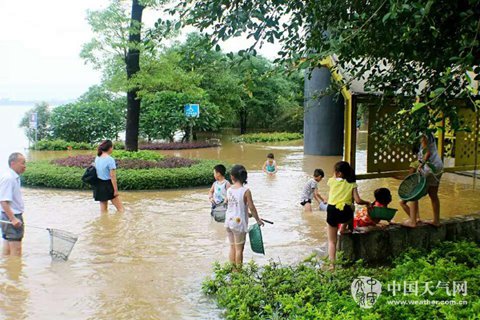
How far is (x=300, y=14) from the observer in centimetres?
717

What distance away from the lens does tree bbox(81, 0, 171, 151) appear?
18.0 m

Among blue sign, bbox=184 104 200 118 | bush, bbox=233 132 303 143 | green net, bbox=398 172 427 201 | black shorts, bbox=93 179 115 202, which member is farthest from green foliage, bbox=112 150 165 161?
bush, bbox=233 132 303 143

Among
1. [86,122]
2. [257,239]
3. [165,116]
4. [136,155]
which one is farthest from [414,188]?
[86,122]

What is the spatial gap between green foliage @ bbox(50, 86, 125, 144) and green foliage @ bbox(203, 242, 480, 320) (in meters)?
24.2

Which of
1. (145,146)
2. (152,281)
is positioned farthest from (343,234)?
(145,146)

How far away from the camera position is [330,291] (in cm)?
593

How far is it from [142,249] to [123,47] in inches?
409

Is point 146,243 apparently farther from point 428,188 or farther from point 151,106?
point 151,106

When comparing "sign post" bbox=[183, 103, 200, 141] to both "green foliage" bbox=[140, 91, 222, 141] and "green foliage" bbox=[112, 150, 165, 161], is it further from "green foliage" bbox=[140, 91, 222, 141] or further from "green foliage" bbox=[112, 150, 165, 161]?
"green foliage" bbox=[112, 150, 165, 161]

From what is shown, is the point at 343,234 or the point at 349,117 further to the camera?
the point at 349,117

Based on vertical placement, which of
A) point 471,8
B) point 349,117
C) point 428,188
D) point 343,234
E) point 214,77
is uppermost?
point 214,77

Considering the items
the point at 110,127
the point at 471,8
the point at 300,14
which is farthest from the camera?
the point at 110,127

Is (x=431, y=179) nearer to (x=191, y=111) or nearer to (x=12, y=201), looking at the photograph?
(x=12, y=201)

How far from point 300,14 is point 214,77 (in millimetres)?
27655
